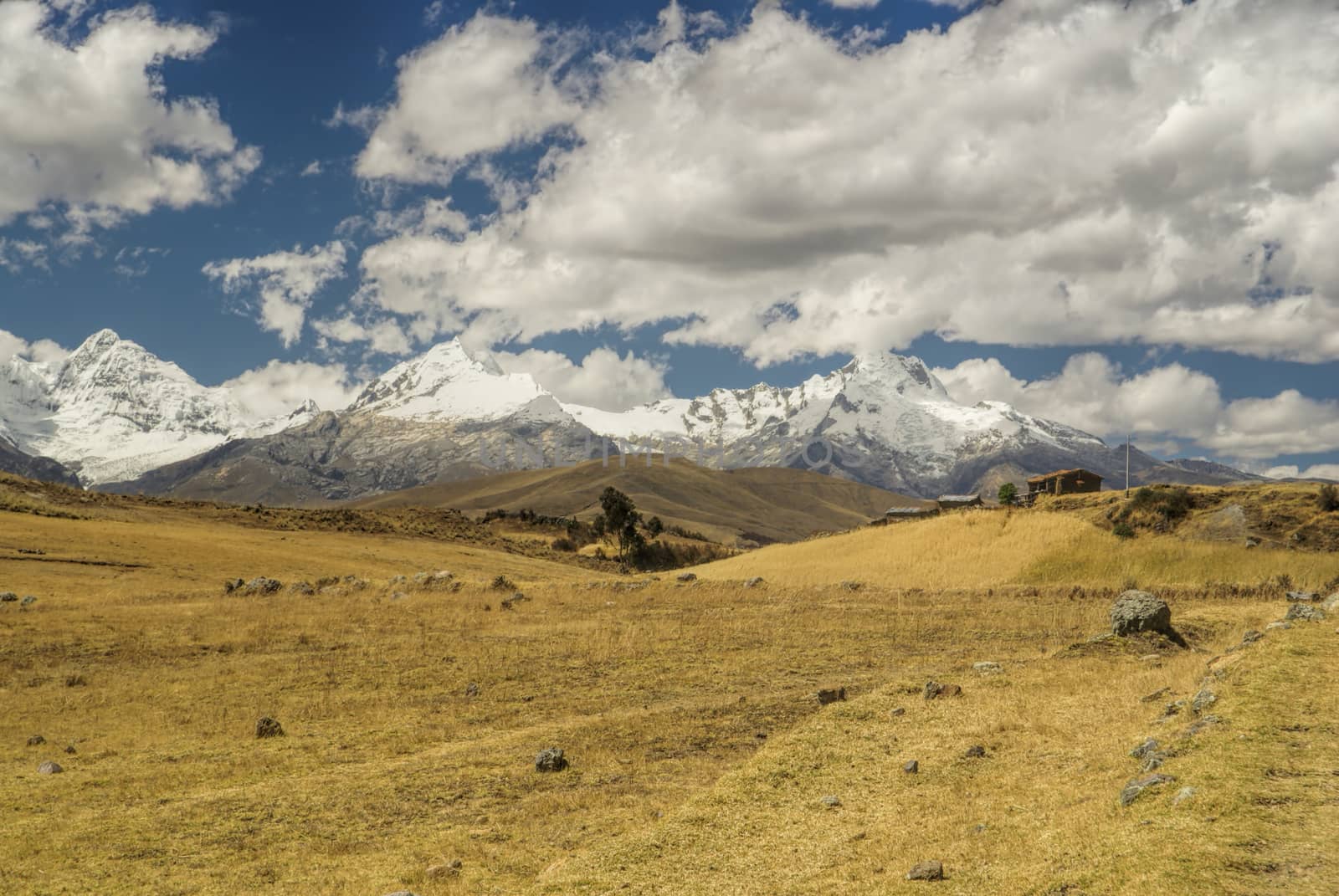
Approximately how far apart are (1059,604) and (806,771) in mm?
24495

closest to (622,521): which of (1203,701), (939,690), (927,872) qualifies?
(939,690)

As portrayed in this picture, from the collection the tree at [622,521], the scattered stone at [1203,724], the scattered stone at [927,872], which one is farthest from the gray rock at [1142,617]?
the tree at [622,521]

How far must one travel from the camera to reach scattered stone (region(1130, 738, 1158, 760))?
47.1ft

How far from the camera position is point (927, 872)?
1116cm

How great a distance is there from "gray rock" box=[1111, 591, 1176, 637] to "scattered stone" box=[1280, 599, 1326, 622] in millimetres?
2721

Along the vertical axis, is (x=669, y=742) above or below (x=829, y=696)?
below

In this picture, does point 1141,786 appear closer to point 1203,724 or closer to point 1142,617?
point 1203,724

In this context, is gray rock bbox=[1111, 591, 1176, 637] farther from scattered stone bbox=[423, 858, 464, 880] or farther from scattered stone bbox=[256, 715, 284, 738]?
scattered stone bbox=[256, 715, 284, 738]

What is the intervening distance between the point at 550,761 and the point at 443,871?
16.4 feet

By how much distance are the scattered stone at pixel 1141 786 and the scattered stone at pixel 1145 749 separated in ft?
6.43

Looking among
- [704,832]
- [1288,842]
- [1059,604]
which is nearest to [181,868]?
[704,832]

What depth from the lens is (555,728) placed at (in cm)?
2180

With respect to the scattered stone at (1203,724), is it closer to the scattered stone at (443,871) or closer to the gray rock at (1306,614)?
the scattered stone at (443,871)

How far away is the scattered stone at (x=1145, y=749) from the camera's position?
14359 mm
